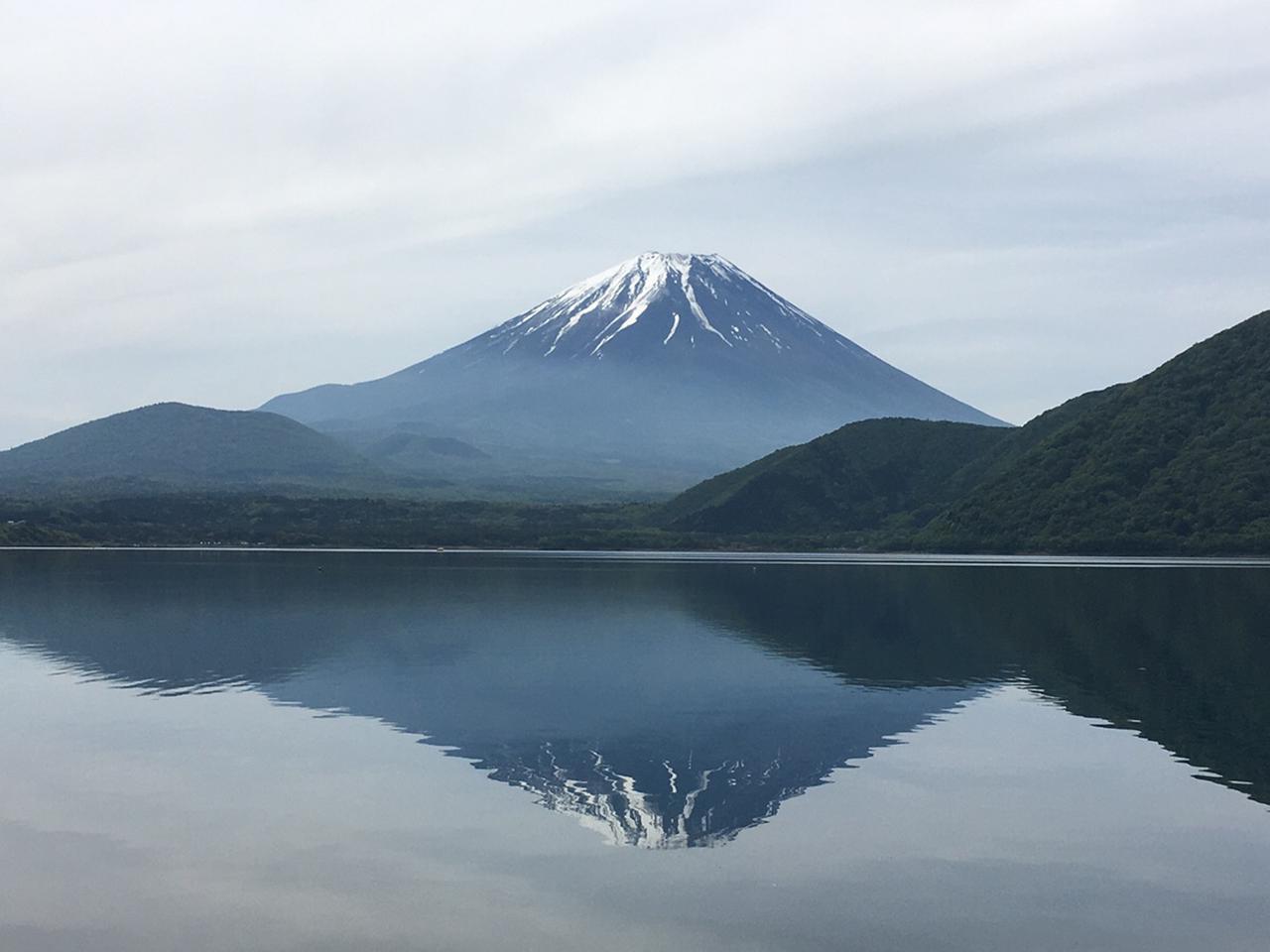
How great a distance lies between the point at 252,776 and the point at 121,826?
5533 mm

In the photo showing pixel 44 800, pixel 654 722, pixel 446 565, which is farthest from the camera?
pixel 446 565

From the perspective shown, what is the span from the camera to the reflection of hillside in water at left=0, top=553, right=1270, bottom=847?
36906 millimetres

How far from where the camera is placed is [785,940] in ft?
71.7

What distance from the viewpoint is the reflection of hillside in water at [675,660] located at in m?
36.9

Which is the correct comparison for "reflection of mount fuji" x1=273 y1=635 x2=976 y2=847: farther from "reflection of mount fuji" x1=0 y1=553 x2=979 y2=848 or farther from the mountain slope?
the mountain slope

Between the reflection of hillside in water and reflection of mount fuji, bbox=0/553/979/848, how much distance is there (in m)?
0.15

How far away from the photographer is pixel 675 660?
60562 millimetres

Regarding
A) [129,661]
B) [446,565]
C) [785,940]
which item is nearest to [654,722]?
[785,940]

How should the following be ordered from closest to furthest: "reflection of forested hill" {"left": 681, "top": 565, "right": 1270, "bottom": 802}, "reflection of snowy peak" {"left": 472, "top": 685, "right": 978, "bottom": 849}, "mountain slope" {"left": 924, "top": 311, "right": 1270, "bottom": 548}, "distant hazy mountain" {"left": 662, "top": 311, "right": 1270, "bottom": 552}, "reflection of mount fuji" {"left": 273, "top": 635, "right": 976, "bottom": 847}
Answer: "reflection of snowy peak" {"left": 472, "top": 685, "right": 978, "bottom": 849}
"reflection of mount fuji" {"left": 273, "top": 635, "right": 976, "bottom": 847}
"reflection of forested hill" {"left": 681, "top": 565, "right": 1270, "bottom": 802}
"distant hazy mountain" {"left": 662, "top": 311, "right": 1270, "bottom": 552}
"mountain slope" {"left": 924, "top": 311, "right": 1270, "bottom": 548}

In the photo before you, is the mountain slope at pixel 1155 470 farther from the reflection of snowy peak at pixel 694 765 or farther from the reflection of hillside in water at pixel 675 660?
the reflection of snowy peak at pixel 694 765

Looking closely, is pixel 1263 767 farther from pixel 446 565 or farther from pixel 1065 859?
pixel 446 565

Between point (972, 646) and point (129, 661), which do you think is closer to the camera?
point (129, 661)

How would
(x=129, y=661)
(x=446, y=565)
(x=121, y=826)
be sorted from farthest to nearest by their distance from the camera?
1. (x=446, y=565)
2. (x=129, y=661)
3. (x=121, y=826)

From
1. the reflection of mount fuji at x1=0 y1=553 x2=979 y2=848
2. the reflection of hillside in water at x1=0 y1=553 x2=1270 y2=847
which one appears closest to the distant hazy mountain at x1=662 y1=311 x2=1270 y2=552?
the reflection of hillside in water at x1=0 y1=553 x2=1270 y2=847
